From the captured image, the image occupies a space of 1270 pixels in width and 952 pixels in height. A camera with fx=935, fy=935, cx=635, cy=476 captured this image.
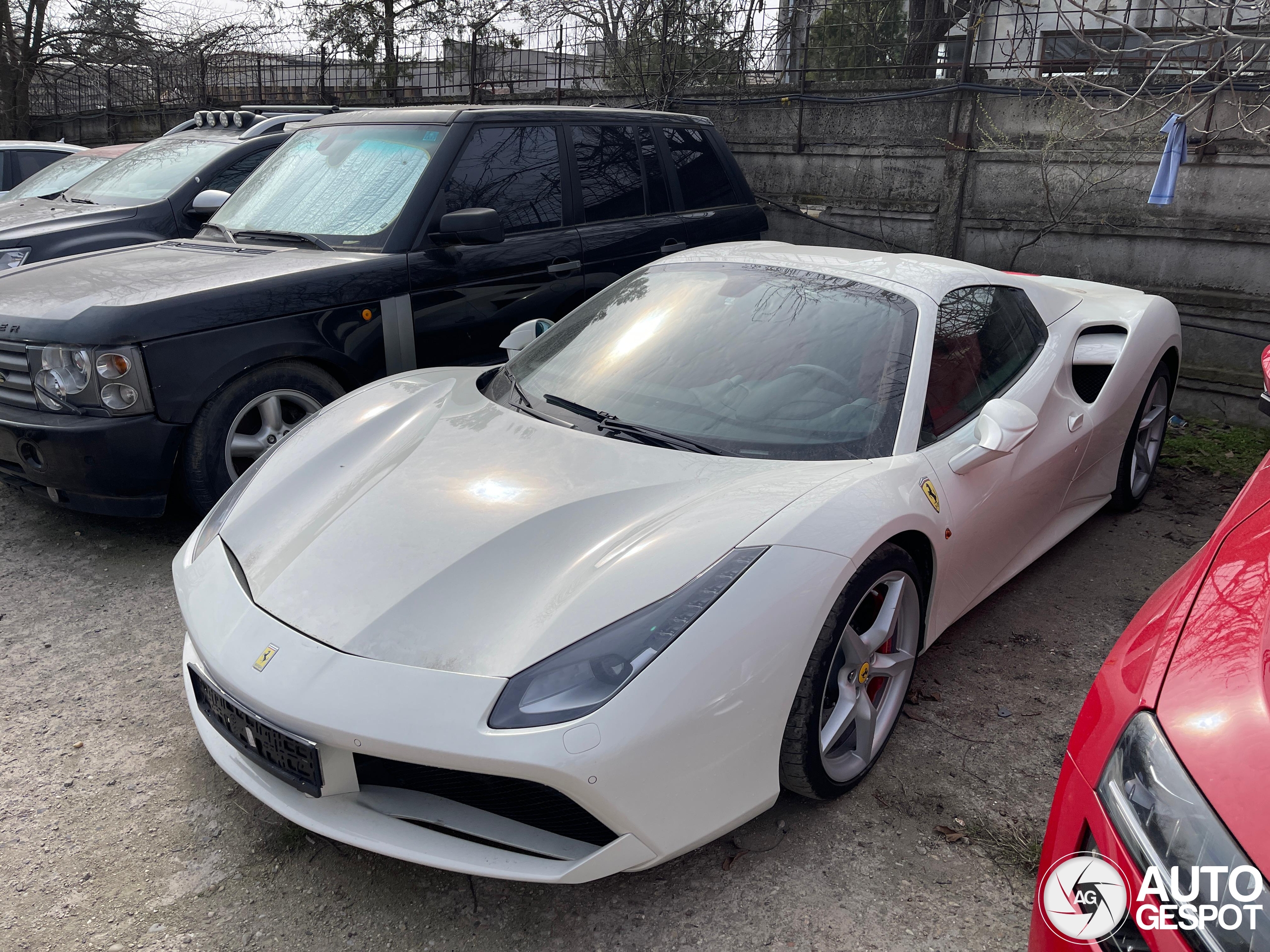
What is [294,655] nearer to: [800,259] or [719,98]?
[800,259]

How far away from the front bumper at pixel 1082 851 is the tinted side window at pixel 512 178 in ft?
12.3

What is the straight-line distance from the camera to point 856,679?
2.43 metres

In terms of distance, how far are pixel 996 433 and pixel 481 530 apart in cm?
146

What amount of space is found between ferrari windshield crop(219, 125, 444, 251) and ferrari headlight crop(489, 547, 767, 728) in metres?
2.93

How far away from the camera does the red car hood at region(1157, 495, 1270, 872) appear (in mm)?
1320

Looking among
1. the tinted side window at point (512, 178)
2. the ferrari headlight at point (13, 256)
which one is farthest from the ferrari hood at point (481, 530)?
the ferrari headlight at point (13, 256)

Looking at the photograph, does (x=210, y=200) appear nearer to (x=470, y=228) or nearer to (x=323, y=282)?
(x=323, y=282)

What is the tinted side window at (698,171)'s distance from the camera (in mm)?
5535

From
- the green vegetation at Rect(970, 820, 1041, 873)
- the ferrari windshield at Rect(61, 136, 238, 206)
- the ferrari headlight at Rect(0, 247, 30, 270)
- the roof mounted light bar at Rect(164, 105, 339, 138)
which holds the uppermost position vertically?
the roof mounted light bar at Rect(164, 105, 339, 138)

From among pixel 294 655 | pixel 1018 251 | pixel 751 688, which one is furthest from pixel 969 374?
pixel 1018 251

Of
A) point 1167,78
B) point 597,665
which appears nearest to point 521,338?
point 597,665

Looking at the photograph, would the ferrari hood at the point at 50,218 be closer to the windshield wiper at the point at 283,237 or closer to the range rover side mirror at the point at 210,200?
the range rover side mirror at the point at 210,200

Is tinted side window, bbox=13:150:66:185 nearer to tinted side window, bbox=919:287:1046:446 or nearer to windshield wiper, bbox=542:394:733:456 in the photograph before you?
windshield wiper, bbox=542:394:733:456

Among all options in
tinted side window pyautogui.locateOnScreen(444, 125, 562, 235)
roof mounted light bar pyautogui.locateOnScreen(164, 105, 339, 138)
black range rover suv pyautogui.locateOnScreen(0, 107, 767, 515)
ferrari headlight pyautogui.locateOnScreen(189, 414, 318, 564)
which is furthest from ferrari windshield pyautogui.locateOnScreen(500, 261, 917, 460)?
roof mounted light bar pyautogui.locateOnScreen(164, 105, 339, 138)
